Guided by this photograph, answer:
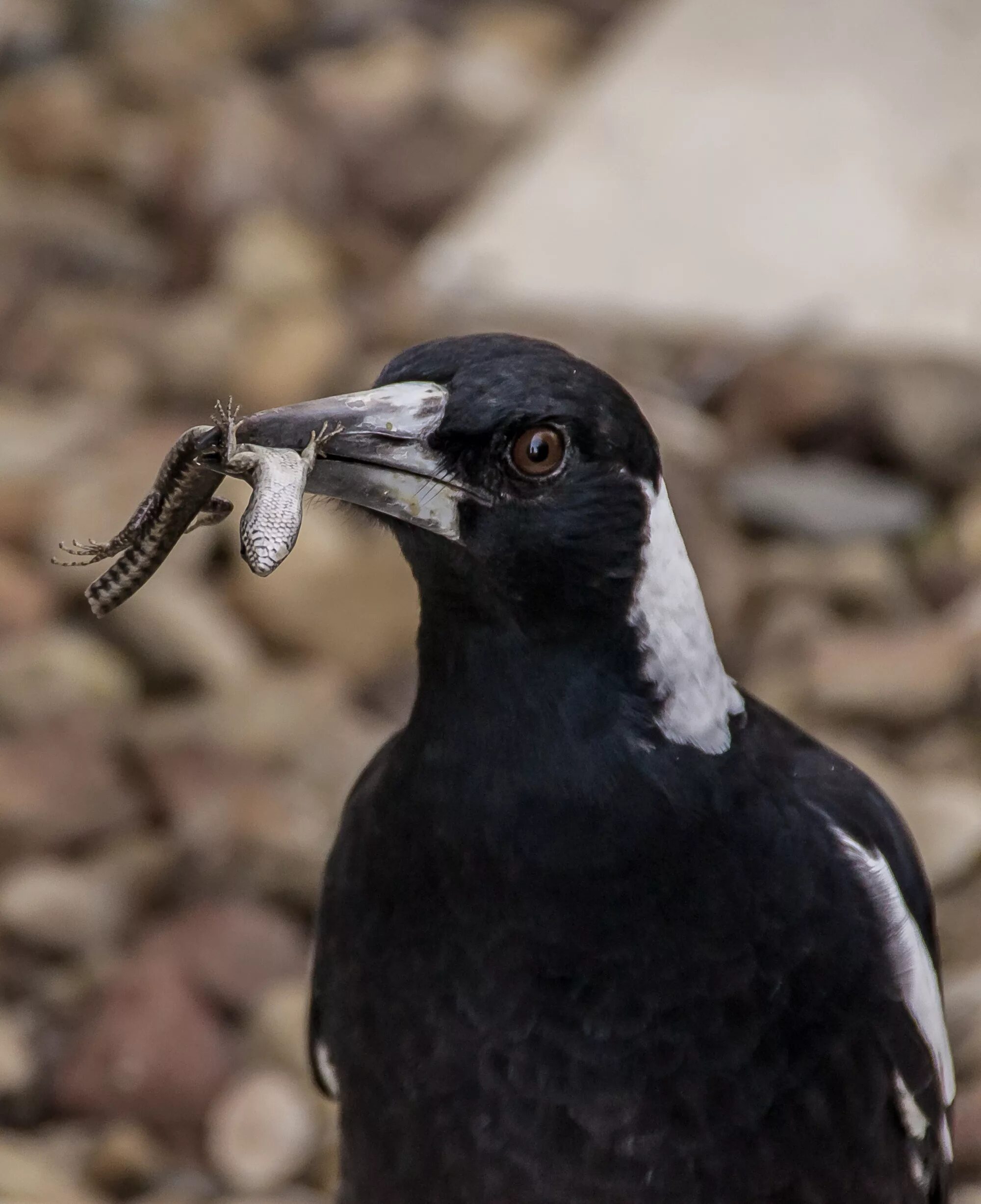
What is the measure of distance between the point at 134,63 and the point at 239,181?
785 millimetres

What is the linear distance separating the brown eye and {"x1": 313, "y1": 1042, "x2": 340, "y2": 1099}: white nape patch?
0.57m

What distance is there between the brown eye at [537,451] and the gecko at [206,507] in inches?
5.3

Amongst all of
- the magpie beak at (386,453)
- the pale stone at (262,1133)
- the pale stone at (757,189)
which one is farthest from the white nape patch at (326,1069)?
the pale stone at (757,189)

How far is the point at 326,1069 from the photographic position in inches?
67.6

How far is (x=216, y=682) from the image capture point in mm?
2723

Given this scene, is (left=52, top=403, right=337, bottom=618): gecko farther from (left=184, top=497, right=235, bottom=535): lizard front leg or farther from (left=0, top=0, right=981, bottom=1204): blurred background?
(left=0, top=0, right=981, bottom=1204): blurred background

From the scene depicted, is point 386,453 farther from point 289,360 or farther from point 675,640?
point 289,360

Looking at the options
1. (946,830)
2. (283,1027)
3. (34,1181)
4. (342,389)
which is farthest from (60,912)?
(342,389)

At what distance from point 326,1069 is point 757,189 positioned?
8.13 feet


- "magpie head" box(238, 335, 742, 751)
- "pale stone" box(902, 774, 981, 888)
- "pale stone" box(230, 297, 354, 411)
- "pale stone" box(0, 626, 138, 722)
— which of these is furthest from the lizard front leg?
"pale stone" box(230, 297, 354, 411)

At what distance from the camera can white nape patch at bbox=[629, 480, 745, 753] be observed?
1.41 metres

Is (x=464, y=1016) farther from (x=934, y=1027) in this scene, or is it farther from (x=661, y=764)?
(x=934, y=1027)

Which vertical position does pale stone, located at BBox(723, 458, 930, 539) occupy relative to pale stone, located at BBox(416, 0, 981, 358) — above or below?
below

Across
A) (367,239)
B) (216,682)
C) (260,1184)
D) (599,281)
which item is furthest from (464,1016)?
(367,239)
